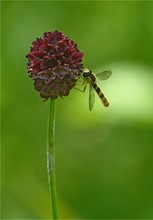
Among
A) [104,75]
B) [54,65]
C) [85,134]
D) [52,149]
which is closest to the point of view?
[52,149]

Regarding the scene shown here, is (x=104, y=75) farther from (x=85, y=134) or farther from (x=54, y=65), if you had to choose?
(x=85, y=134)

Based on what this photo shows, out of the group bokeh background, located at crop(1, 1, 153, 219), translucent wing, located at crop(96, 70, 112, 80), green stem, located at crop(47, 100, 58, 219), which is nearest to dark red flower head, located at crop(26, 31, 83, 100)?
green stem, located at crop(47, 100, 58, 219)

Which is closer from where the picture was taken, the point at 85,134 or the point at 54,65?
the point at 54,65

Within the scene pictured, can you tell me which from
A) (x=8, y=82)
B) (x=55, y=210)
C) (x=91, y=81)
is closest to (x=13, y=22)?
(x=8, y=82)

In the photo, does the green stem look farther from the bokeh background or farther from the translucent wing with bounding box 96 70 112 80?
the bokeh background

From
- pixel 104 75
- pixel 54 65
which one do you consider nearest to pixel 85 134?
pixel 104 75

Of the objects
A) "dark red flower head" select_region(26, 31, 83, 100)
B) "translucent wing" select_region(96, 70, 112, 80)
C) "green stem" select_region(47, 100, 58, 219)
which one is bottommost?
"green stem" select_region(47, 100, 58, 219)
